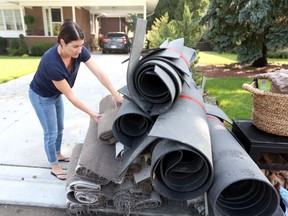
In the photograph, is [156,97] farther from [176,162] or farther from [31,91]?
[31,91]

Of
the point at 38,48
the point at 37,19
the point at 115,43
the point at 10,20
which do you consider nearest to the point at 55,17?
the point at 37,19

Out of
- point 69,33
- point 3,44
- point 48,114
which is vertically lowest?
point 3,44

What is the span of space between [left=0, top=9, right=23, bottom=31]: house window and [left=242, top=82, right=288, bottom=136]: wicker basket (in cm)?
2226

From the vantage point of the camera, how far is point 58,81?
7.04 ft

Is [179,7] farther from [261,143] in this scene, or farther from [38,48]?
[261,143]

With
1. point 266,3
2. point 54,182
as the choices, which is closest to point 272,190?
point 54,182

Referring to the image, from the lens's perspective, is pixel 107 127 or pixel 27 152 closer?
pixel 107 127

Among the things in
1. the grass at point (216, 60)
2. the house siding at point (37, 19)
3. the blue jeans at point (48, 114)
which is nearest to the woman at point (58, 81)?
the blue jeans at point (48, 114)

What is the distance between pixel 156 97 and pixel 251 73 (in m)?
8.31

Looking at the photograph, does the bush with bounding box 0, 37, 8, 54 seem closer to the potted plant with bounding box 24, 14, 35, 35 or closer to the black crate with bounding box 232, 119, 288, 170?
the potted plant with bounding box 24, 14, 35, 35

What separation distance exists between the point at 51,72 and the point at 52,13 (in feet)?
63.9

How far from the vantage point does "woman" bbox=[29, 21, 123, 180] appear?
2.12 m

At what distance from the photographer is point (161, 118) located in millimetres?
1710

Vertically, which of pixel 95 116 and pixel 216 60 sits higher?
pixel 95 116
